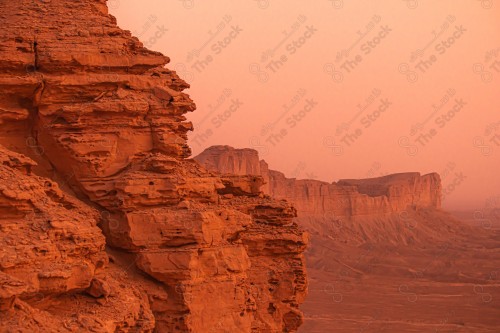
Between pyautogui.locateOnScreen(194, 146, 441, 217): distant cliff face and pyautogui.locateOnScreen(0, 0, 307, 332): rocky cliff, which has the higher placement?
pyautogui.locateOnScreen(194, 146, 441, 217): distant cliff face

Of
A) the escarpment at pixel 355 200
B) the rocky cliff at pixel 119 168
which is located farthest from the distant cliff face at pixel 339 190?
the rocky cliff at pixel 119 168

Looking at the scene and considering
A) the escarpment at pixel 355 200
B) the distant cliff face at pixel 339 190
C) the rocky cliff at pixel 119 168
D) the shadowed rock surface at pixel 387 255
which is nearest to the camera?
the rocky cliff at pixel 119 168

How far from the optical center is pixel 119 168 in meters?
16.9

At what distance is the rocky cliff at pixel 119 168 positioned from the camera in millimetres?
15992

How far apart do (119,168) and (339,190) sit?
93208mm

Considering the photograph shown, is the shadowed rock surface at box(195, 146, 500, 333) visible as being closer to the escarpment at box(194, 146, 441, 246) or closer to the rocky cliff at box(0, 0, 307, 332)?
the escarpment at box(194, 146, 441, 246)

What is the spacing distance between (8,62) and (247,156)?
73029mm

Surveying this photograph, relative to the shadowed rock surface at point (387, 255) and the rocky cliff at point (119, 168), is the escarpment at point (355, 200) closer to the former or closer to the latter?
the shadowed rock surface at point (387, 255)

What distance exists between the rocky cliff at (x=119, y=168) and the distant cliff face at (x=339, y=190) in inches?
2539

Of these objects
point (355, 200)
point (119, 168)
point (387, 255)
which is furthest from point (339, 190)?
point (119, 168)

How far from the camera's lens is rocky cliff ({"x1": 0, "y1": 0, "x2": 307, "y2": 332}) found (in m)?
16.0

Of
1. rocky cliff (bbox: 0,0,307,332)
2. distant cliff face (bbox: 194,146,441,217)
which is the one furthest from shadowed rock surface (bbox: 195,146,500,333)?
rocky cliff (bbox: 0,0,307,332)

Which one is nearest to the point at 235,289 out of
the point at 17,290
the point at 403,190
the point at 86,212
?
the point at 86,212

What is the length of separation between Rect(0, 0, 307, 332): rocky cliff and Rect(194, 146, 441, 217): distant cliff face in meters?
64.5
